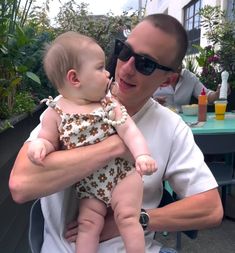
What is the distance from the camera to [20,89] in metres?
4.16

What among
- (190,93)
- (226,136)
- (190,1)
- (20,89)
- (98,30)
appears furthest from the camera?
(190,1)

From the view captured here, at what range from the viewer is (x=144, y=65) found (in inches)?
64.6

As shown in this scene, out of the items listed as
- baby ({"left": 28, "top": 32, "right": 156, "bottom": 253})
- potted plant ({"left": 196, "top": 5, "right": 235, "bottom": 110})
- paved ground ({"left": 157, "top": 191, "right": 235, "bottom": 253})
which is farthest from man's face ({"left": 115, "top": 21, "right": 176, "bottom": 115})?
potted plant ({"left": 196, "top": 5, "right": 235, "bottom": 110})

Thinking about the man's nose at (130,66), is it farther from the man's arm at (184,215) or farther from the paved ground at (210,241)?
the paved ground at (210,241)

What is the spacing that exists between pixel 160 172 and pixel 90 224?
381 mm

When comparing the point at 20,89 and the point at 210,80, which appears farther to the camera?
the point at 210,80

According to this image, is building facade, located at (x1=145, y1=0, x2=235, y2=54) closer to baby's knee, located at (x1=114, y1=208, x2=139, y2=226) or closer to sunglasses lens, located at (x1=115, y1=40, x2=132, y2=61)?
sunglasses lens, located at (x1=115, y1=40, x2=132, y2=61)

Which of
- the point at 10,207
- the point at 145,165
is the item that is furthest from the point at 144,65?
the point at 10,207

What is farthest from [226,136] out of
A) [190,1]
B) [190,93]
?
[190,1]

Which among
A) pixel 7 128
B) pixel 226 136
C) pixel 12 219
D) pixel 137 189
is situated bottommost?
pixel 12 219

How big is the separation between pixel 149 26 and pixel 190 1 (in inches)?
561

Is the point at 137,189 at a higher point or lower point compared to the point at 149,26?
lower

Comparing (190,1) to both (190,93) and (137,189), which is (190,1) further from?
(137,189)

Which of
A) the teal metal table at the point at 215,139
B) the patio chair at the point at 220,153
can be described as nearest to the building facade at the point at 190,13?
the patio chair at the point at 220,153
